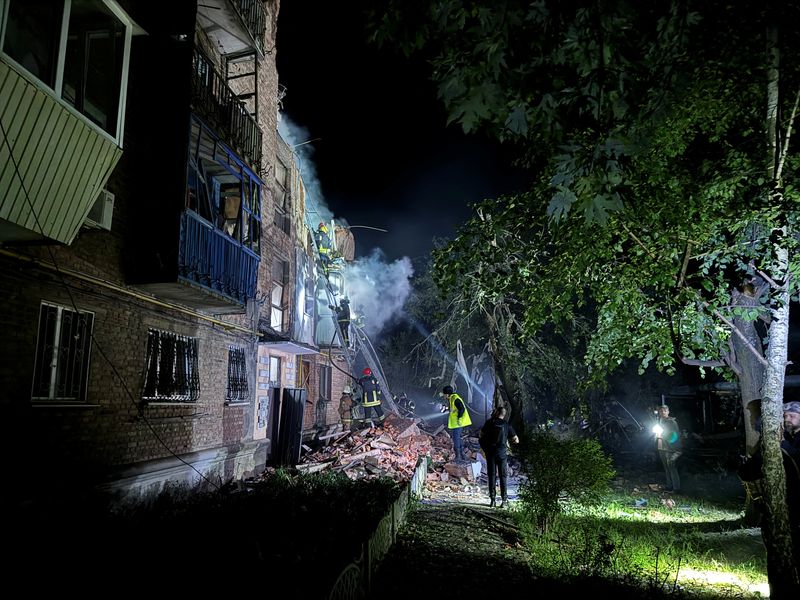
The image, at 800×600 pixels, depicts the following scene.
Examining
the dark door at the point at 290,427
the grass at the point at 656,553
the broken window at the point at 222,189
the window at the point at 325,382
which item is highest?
the broken window at the point at 222,189

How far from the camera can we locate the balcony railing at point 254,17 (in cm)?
1149

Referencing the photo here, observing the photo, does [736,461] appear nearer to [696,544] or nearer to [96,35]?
[696,544]

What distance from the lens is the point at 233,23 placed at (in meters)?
11.1

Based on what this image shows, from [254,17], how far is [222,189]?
15.7 feet

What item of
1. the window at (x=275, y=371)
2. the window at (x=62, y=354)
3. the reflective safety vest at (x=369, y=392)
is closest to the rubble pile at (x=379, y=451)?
the reflective safety vest at (x=369, y=392)

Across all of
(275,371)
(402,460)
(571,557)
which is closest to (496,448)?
(571,557)

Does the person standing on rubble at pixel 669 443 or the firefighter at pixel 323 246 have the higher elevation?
the firefighter at pixel 323 246

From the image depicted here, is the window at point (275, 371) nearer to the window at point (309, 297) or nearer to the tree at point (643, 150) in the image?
the window at point (309, 297)

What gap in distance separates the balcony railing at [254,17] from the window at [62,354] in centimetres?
794

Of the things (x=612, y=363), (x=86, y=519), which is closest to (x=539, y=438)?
(x=612, y=363)

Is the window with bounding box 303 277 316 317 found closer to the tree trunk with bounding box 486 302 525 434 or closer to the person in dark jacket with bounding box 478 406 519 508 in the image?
the tree trunk with bounding box 486 302 525 434

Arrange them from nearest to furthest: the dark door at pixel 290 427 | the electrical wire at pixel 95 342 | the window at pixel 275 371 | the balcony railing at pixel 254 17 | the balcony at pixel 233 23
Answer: the electrical wire at pixel 95 342
the balcony at pixel 233 23
the balcony railing at pixel 254 17
the dark door at pixel 290 427
the window at pixel 275 371

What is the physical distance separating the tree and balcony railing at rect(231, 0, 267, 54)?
27.4 ft

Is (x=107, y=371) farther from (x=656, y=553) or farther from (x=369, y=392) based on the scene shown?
(x=369, y=392)
